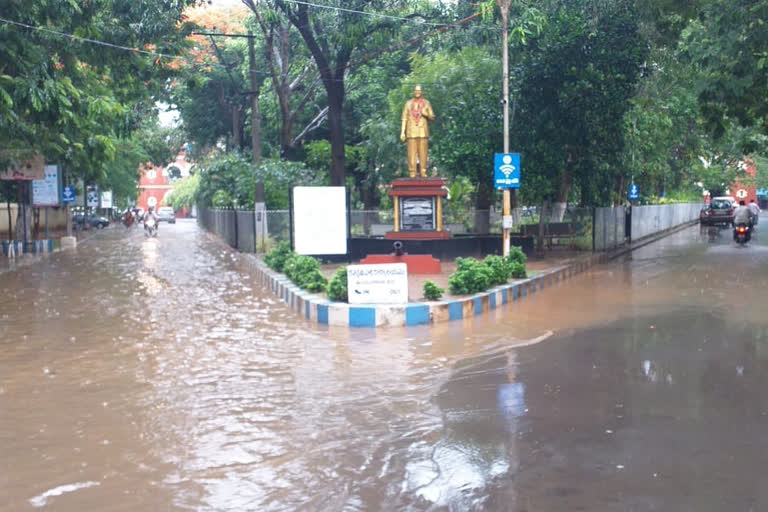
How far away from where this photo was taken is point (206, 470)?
5398 millimetres

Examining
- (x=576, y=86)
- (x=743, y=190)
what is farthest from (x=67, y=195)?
(x=743, y=190)

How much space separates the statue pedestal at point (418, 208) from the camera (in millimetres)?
20844

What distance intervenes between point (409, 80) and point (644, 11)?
36.3ft

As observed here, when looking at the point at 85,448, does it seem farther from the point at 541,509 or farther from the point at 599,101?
the point at 599,101

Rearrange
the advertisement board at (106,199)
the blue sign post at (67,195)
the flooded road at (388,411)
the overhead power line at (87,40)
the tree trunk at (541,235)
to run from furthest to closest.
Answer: the advertisement board at (106,199) < the blue sign post at (67,195) < the tree trunk at (541,235) < the overhead power line at (87,40) < the flooded road at (388,411)

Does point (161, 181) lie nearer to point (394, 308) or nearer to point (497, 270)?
point (497, 270)

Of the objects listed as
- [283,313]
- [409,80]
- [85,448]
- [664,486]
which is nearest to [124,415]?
[85,448]

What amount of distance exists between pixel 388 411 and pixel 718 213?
47940 mm

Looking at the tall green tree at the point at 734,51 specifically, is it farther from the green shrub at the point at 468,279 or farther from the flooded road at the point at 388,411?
the green shrub at the point at 468,279

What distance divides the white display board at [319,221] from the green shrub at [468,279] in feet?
11.2

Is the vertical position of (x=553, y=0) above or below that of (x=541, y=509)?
above

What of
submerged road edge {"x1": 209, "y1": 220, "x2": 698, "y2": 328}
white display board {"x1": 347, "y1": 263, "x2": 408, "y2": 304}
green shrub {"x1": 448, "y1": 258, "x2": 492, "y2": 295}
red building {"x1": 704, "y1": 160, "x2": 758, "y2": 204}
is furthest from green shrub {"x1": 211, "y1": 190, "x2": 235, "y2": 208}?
red building {"x1": 704, "y1": 160, "x2": 758, "y2": 204}

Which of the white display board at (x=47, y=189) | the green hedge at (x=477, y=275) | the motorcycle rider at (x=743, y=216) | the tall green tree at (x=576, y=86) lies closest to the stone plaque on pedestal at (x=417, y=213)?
the tall green tree at (x=576, y=86)

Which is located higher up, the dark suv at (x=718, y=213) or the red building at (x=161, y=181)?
the red building at (x=161, y=181)
